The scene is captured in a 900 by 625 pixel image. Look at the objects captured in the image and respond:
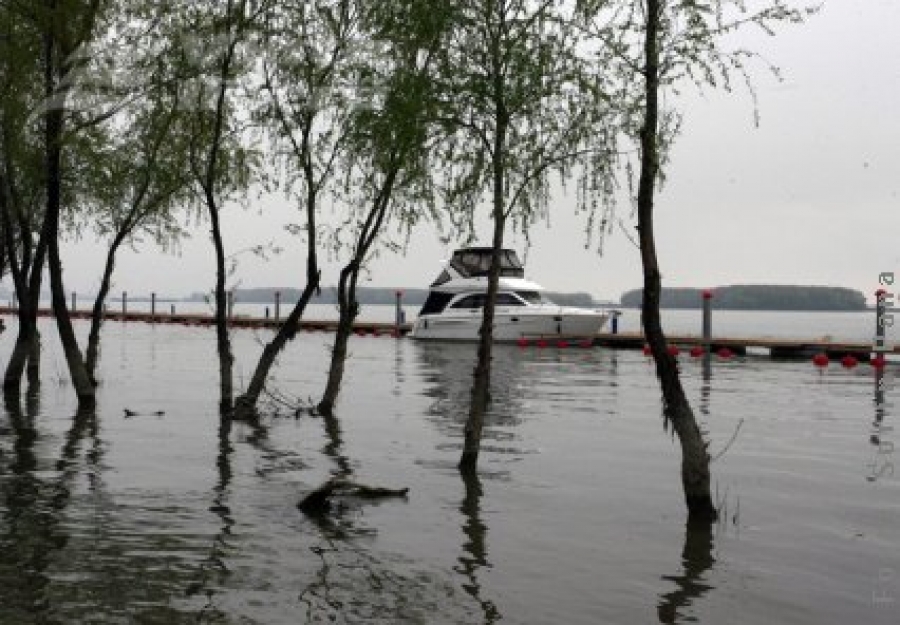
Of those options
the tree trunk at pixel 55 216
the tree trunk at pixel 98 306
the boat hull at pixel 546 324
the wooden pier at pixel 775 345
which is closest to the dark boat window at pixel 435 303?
the boat hull at pixel 546 324

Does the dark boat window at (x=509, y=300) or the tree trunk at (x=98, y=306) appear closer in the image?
the tree trunk at (x=98, y=306)

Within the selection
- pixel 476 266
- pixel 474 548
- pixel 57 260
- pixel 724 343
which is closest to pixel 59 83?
pixel 57 260

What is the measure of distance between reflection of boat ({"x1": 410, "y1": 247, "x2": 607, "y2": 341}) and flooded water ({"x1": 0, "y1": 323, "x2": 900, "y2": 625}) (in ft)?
75.0

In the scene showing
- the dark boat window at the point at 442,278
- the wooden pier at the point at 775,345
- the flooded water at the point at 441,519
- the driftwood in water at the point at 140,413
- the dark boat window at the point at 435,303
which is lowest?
the flooded water at the point at 441,519

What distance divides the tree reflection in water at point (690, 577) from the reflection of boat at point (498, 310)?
33.0 m

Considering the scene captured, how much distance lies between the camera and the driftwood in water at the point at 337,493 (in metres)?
10.8

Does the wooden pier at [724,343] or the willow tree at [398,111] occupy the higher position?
the willow tree at [398,111]

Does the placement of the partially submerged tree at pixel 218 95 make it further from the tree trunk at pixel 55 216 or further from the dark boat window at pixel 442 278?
the dark boat window at pixel 442 278

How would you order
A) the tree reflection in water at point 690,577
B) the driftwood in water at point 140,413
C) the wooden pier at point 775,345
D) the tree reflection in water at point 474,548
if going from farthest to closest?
1. the wooden pier at point 775,345
2. the driftwood in water at point 140,413
3. the tree reflection in water at point 474,548
4. the tree reflection in water at point 690,577

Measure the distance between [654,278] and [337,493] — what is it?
14.5 feet

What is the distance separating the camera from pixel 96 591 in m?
7.66

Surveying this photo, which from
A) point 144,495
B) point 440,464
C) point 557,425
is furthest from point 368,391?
point 144,495

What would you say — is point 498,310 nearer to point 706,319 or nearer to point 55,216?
point 706,319

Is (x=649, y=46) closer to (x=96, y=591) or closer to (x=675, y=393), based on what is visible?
(x=675, y=393)
